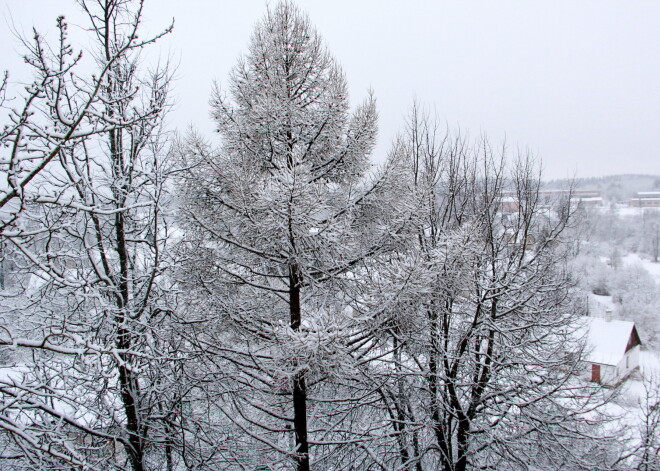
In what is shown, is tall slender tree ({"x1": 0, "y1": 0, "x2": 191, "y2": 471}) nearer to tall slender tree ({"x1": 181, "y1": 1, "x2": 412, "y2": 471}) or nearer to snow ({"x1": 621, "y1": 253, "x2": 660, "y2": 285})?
tall slender tree ({"x1": 181, "y1": 1, "x2": 412, "y2": 471})

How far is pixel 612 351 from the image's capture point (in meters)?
20.8

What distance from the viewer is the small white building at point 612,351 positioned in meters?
19.4

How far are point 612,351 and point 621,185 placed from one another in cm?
12968

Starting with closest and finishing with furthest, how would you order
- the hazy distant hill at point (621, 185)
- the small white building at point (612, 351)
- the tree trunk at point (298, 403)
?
1. the tree trunk at point (298, 403)
2. the small white building at point (612, 351)
3. the hazy distant hill at point (621, 185)

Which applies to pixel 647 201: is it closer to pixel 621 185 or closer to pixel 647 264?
pixel 621 185

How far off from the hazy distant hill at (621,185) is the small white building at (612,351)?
3441 inches

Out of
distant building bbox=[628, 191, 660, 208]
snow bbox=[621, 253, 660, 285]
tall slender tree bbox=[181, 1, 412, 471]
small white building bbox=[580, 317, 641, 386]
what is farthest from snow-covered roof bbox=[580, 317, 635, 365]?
distant building bbox=[628, 191, 660, 208]

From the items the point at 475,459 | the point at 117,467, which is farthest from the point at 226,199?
the point at 475,459

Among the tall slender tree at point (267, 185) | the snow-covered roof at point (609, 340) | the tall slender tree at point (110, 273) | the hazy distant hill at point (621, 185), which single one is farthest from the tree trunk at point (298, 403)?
the hazy distant hill at point (621, 185)

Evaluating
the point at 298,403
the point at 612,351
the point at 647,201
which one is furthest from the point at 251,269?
the point at 647,201

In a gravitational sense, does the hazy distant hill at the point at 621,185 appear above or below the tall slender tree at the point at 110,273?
above

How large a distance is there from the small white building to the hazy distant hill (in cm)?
8740

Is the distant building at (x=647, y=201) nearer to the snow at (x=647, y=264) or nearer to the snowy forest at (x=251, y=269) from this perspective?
the snow at (x=647, y=264)

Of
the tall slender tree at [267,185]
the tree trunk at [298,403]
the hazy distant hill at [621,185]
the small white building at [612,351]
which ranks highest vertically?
the hazy distant hill at [621,185]
